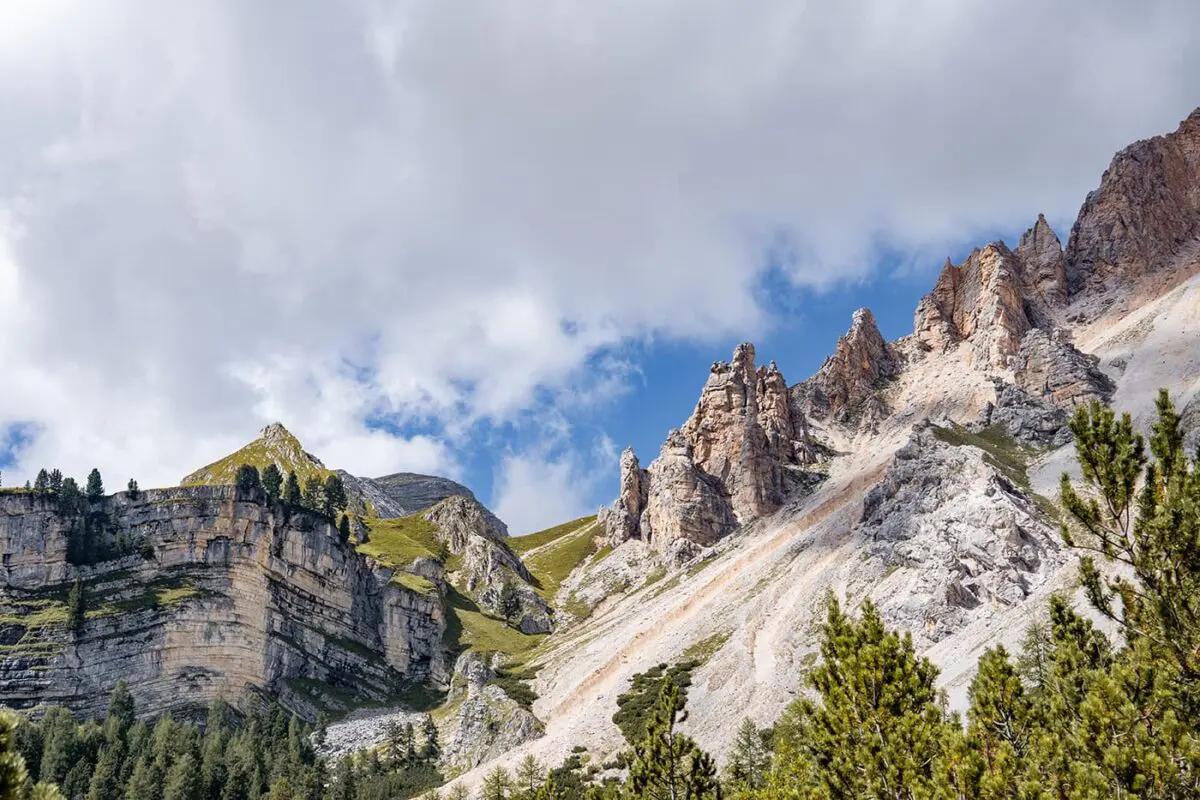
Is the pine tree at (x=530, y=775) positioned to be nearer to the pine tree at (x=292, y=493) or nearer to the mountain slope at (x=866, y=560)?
the mountain slope at (x=866, y=560)

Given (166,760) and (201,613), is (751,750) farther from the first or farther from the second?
(201,613)

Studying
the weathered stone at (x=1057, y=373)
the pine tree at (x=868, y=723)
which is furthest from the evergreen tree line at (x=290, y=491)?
the weathered stone at (x=1057, y=373)

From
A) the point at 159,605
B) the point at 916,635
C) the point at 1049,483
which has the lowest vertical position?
the point at 916,635

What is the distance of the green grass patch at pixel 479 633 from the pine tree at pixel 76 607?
6276 cm

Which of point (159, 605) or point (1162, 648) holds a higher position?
point (159, 605)

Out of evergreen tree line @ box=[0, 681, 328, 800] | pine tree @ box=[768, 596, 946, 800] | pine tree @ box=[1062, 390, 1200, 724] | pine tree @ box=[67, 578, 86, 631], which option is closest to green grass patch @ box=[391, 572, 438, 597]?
evergreen tree line @ box=[0, 681, 328, 800]

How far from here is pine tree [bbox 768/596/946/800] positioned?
2120cm

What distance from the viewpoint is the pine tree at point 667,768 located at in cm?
3253

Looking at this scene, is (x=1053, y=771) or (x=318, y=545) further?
(x=318, y=545)

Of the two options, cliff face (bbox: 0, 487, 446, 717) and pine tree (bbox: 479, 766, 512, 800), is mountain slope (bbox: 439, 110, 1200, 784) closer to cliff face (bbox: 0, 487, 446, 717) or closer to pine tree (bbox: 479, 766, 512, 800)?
pine tree (bbox: 479, 766, 512, 800)

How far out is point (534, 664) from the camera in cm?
14362

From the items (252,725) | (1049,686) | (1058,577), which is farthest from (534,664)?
(1049,686)

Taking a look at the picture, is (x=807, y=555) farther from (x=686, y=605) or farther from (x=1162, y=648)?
(x=1162, y=648)

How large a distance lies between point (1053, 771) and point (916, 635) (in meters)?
81.8
